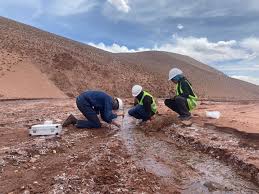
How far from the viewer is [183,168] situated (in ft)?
25.8

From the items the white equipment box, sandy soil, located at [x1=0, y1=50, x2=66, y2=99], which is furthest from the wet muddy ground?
A: sandy soil, located at [x1=0, y1=50, x2=66, y2=99]

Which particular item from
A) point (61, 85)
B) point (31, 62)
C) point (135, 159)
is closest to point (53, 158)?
point (135, 159)

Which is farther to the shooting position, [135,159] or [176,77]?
[176,77]

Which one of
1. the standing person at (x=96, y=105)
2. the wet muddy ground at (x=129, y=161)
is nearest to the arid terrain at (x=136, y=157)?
the wet muddy ground at (x=129, y=161)

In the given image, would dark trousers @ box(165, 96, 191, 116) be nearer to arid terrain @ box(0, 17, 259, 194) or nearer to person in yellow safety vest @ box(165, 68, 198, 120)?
person in yellow safety vest @ box(165, 68, 198, 120)

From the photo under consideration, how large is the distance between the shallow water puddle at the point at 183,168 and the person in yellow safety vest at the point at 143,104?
1.58 meters

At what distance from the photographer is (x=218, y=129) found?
10.8 metres

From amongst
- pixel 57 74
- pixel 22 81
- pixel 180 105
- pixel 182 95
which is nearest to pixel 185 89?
pixel 182 95

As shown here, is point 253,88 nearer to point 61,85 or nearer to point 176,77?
point 61,85

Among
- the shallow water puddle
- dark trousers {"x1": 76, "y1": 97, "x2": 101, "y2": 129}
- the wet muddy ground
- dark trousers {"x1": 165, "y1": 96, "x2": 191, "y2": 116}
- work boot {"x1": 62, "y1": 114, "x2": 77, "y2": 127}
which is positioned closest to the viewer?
the wet muddy ground

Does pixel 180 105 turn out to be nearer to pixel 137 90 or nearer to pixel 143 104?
pixel 143 104

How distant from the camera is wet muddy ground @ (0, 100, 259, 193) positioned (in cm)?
650

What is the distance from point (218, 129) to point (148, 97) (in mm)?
2302

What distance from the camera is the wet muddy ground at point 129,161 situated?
21.3 feet
